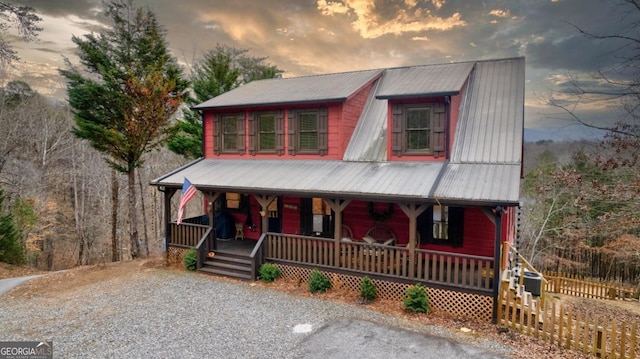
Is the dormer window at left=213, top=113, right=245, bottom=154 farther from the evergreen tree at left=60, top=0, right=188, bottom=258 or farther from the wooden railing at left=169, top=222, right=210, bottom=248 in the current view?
the wooden railing at left=169, top=222, right=210, bottom=248

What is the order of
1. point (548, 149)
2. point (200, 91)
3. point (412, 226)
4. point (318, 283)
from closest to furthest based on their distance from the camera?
point (412, 226) → point (318, 283) → point (200, 91) → point (548, 149)

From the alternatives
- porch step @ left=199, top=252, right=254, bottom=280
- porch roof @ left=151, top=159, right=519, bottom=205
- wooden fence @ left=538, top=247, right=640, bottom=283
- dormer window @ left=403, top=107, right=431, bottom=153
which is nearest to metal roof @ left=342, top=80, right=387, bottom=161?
porch roof @ left=151, top=159, right=519, bottom=205

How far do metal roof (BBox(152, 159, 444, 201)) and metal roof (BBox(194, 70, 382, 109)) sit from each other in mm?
2316

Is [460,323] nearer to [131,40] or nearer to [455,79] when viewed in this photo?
[455,79]

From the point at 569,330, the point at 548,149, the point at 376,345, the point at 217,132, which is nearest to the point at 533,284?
the point at 569,330

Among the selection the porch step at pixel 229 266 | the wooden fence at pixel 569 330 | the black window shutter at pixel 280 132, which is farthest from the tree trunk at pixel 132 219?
the wooden fence at pixel 569 330

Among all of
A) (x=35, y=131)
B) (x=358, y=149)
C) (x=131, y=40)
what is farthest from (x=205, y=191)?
Answer: (x=35, y=131)

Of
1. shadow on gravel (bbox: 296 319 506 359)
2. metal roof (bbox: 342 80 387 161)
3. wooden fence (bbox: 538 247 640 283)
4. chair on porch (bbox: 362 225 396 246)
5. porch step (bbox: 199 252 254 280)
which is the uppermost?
metal roof (bbox: 342 80 387 161)

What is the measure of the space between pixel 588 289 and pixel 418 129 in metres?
12.3

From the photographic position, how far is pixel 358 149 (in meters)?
12.1

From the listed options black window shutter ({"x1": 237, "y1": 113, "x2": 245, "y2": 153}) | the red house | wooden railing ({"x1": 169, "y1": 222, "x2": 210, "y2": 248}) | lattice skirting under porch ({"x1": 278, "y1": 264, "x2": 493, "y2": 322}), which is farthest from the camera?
black window shutter ({"x1": 237, "y1": 113, "x2": 245, "y2": 153})

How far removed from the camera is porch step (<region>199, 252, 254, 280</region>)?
36.4 ft

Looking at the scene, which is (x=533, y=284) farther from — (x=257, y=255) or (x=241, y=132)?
(x=241, y=132)

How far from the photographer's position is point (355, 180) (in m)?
10.2
